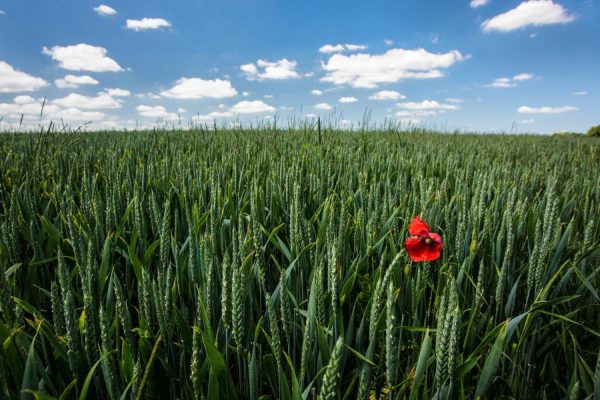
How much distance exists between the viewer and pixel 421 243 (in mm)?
931

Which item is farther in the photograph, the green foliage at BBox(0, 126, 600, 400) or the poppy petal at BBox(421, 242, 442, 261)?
the poppy petal at BBox(421, 242, 442, 261)

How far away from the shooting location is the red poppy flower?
0.89 m

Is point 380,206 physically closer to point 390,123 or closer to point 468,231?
point 468,231

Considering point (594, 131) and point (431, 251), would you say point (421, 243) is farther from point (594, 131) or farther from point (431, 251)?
point (594, 131)

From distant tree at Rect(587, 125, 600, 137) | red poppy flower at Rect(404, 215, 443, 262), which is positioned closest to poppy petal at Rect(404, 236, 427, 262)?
red poppy flower at Rect(404, 215, 443, 262)

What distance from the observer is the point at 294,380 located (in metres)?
0.56

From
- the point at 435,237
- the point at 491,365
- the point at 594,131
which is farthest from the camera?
the point at 594,131

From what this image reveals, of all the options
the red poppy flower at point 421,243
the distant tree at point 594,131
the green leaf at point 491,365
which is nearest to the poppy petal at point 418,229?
the red poppy flower at point 421,243

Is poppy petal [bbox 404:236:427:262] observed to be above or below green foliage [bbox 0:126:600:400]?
above

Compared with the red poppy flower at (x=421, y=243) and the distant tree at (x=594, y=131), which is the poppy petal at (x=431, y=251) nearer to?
the red poppy flower at (x=421, y=243)

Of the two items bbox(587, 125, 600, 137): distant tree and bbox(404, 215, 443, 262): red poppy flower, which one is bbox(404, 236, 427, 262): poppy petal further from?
bbox(587, 125, 600, 137): distant tree

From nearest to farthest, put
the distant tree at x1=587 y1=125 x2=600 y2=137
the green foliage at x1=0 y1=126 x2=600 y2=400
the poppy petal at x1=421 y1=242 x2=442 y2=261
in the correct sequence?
the green foliage at x1=0 y1=126 x2=600 y2=400, the poppy petal at x1=421 y1=242 x2=442 y2=261, the distant tree at x1=587 y1=125 x2=600 y2=137

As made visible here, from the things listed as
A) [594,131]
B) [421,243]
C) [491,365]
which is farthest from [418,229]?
[594,131]

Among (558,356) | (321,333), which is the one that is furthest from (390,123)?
(321,333)
